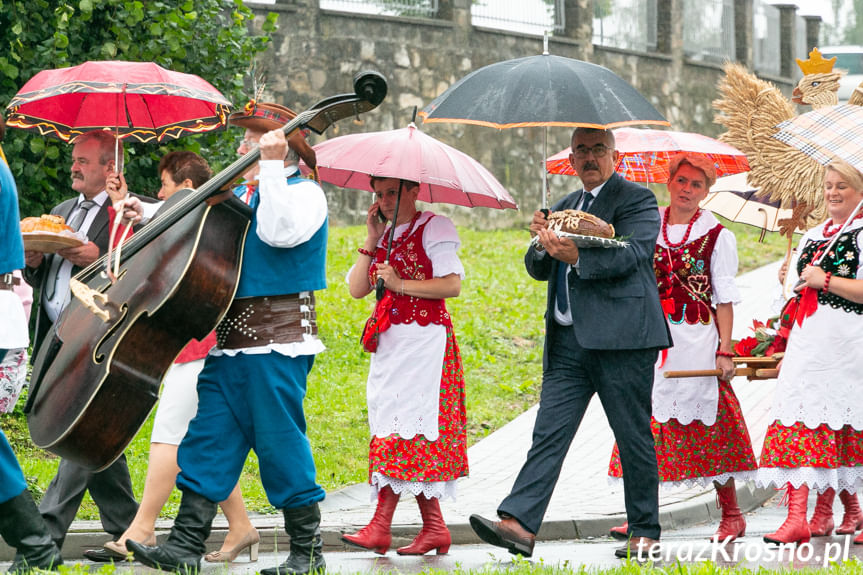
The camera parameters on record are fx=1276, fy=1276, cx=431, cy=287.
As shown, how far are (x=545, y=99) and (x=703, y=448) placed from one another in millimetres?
2319

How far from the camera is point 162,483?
6.19 metres

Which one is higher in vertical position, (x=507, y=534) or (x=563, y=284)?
(x=563, y=284)

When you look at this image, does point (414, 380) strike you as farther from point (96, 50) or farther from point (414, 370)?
point (96, 50)

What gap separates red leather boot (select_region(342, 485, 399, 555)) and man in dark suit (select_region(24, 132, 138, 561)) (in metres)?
1.19

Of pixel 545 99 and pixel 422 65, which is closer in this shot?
pixel 545 99

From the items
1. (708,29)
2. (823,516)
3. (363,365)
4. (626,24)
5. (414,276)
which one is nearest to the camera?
(414,276)

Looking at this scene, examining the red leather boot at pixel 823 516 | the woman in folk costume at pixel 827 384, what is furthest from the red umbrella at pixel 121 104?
the red leather boot at pixel 823 516

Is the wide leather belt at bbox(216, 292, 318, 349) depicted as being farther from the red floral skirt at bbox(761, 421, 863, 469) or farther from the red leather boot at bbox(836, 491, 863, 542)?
the red leather boot at bbox(836, 491, 863, 542)

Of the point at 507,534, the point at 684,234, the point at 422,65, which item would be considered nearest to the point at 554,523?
the point at 507,534

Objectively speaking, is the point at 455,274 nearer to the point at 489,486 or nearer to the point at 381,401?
the point at 381,401

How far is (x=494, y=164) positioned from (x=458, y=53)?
6.06 feet

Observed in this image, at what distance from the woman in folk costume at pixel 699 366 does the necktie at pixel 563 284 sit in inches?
35.3

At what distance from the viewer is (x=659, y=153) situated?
7922 mm

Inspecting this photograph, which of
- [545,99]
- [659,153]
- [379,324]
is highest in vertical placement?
[545,99]
